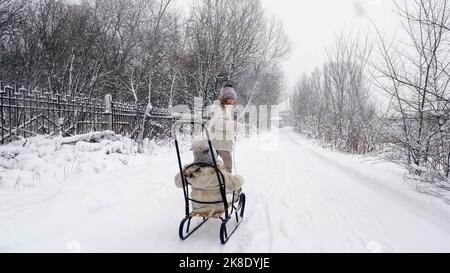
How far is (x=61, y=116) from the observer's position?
26.8ft

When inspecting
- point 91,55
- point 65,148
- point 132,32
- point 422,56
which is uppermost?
point 132,32

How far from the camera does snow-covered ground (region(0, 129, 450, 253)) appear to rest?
3053 millimetres

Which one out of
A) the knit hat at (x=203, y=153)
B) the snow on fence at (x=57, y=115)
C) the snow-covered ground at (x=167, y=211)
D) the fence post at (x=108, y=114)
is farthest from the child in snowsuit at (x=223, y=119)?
the fence post at (x=108, y=114)

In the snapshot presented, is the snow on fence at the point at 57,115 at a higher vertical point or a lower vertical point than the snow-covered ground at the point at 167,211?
higher

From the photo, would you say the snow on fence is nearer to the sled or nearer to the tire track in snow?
the sled

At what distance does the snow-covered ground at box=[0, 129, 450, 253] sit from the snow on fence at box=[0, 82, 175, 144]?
1.00m

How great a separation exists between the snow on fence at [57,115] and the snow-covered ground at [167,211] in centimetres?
100

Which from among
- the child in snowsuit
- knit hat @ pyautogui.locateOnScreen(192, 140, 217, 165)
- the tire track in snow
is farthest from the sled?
the tire track in snow

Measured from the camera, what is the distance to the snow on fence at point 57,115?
636 cm

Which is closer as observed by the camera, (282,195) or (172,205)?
(172,205)

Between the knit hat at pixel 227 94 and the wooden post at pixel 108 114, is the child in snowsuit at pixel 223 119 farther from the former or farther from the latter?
the wooden post at pixel 108 114
